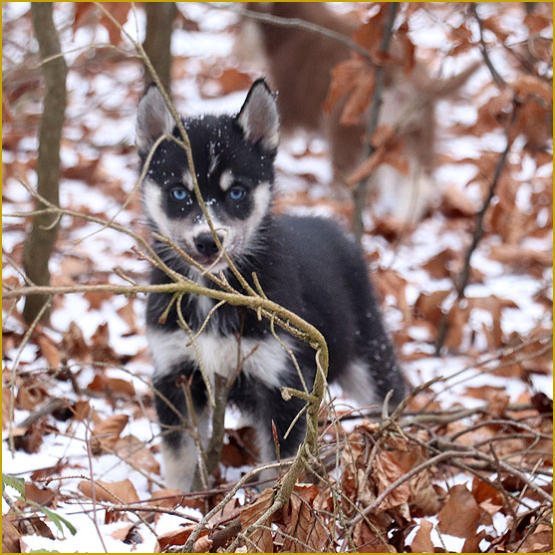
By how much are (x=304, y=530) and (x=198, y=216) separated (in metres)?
1.11

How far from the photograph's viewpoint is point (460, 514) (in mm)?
2639

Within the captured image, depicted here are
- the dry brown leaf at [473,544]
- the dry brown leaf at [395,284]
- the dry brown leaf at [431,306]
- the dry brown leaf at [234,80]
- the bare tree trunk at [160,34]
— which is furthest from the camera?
the dry brown leaf at [234,80]

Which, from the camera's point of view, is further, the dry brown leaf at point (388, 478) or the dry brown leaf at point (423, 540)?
the dry brown leaf at point (388, 478)

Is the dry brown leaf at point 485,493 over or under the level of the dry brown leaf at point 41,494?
under

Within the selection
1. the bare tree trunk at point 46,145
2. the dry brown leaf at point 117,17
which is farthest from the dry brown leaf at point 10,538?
the dry brown leaf at point 117,17

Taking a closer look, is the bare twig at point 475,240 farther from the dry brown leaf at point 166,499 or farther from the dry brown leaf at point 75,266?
the dry brown leaf at point 166,499

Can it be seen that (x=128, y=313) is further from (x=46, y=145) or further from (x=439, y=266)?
(x=439, y=266)

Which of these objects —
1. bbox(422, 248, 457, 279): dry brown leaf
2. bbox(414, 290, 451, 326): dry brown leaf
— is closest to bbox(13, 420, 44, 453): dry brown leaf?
bbox(414, 290, 451, 326): dry brown leaf

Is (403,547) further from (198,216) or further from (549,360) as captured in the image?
(549,360)

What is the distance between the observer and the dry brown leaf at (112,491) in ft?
8.77

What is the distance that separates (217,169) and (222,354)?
26.7 inches

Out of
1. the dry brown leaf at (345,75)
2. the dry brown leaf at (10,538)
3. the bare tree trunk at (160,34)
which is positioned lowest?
the dry brown leaf at (10,538)

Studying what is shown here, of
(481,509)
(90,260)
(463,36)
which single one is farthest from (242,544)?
(90,260)

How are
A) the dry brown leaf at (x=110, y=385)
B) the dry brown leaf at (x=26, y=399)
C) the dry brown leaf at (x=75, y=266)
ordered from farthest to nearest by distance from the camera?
the dry brown leaf at (x=75, y=266) < the dry brown leaf at (x=110, y=385) < the dry brown leaf at (x=26, y=399)
